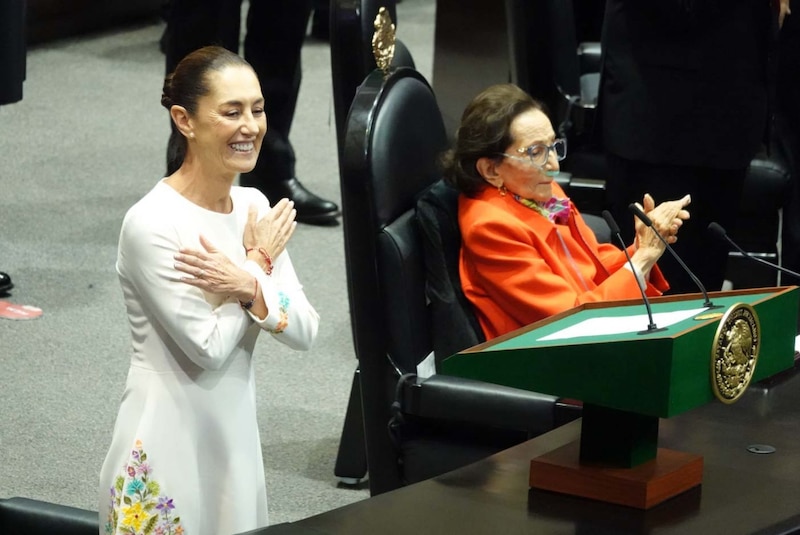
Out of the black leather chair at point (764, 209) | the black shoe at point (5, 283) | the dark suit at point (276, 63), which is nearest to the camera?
the black leather chair at point (764, 209)

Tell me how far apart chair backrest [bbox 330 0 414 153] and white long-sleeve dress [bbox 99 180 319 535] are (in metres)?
0.69

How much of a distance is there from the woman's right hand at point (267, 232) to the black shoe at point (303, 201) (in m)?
2.80

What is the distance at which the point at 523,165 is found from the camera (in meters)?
2.75

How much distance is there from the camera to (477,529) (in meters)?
1.68

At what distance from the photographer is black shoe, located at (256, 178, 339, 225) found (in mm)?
5031

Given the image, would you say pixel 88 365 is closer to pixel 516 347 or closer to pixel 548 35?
pixel 548 35

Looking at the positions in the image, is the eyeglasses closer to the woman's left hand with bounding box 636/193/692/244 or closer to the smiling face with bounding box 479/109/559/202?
the smiling face with bounding box 479/109/559/202

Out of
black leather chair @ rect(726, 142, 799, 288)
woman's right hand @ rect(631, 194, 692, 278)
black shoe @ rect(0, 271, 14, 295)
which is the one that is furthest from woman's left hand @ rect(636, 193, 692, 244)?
black shoe @ rect(0, 271, 14, 295)

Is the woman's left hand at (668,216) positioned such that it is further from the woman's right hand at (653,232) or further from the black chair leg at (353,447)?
the black chair leg at (353,447)

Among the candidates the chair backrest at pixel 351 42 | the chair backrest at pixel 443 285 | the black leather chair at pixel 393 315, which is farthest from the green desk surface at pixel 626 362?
the chair backrest at pixel 351 42

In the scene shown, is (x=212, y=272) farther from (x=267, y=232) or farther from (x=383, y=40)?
(x=383, y=40)

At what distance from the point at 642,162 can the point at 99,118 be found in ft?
11.8

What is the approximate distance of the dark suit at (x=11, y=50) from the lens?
396cm

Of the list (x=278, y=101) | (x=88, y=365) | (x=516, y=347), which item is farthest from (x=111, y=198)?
(x=516, y=347)
